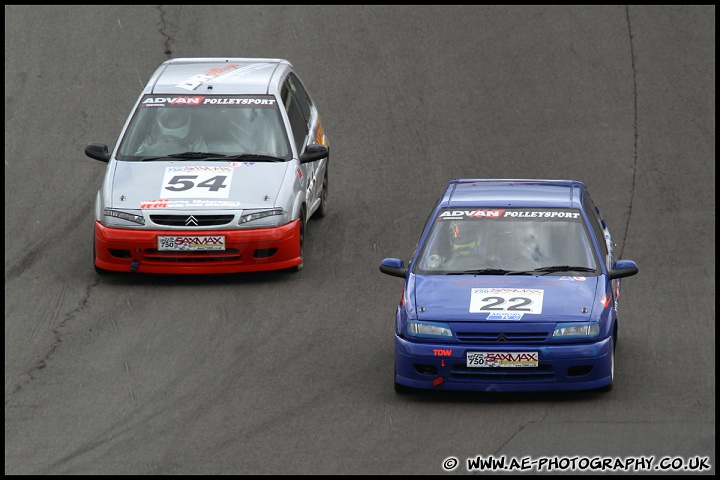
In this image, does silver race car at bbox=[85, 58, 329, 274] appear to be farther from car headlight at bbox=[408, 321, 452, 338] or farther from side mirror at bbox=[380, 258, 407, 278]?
car headlight at bbox=[408, 321, 452, 338]

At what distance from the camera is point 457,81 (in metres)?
21.2

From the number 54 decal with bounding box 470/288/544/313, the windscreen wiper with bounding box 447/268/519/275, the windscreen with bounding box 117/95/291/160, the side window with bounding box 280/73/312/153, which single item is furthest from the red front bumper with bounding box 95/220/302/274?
the number 54 decal with bounding box 470/288/544/313

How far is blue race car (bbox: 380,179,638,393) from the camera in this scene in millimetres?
11266

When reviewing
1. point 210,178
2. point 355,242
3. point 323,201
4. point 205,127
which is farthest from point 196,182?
point 323,201

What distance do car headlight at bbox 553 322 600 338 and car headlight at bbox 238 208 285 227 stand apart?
14.6 feet

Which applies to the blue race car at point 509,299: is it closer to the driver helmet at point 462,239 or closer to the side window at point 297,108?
the driver helmet at point 462,239

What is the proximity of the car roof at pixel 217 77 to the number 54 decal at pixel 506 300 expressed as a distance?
18.2 ft

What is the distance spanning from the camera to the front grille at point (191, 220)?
14.8 metres

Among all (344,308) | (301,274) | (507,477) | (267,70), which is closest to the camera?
(507,477)

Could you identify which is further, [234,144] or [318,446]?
[234,144]

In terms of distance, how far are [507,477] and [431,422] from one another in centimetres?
139

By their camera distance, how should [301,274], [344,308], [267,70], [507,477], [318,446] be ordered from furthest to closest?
[267,70] < [301,274] < [344,308] < [318,446] < [507,477]

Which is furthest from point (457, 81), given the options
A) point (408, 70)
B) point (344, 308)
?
point (344, 308)

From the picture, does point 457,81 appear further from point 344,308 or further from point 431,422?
point 431,422
